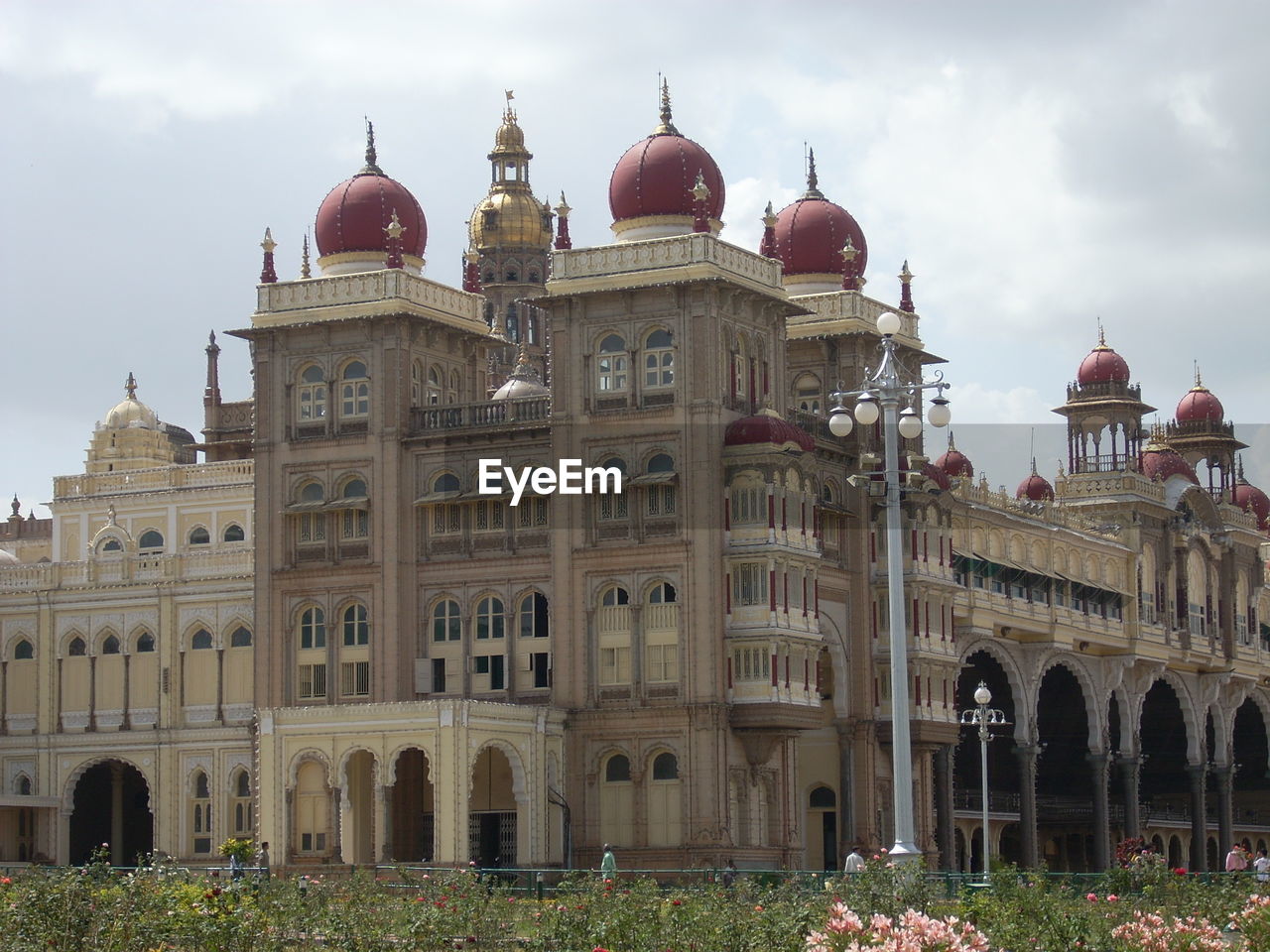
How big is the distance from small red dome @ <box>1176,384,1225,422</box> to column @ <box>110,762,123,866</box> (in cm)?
5445

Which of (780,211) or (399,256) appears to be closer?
(399,256)

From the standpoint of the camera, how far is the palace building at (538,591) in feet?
217

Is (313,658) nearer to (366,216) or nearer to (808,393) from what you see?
(366,216)

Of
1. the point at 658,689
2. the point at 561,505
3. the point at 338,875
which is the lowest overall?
the point at 338,875

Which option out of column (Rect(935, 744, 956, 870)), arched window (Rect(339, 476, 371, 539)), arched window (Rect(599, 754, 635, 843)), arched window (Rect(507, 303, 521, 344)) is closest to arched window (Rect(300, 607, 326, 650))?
arched window (Rect(339, 476, 371, 539))

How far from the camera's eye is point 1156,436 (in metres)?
106

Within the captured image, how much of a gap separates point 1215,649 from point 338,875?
4812 centimetres

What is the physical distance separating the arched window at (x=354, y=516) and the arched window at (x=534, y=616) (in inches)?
213

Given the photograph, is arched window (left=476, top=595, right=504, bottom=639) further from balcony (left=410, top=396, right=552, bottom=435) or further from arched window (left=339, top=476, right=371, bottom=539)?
balcony (left=410, top=396, right=552, bottom=435)

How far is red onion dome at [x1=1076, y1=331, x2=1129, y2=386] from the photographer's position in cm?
9794

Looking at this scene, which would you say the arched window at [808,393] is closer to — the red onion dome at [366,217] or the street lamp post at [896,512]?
the red onion dome at [366,217]

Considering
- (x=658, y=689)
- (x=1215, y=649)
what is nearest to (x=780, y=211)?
(x=658, y=689)

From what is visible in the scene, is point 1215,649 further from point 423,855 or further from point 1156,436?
point 423,855

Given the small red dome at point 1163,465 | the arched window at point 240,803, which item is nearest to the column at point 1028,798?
the small red dome at point 1163,465
